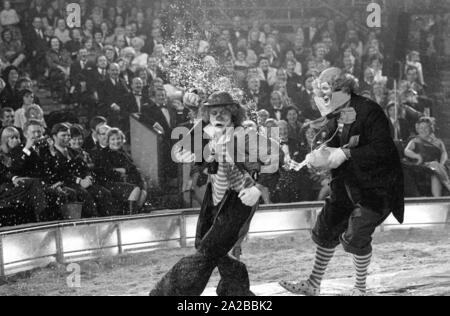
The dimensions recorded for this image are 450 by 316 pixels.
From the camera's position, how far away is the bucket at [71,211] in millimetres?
7773

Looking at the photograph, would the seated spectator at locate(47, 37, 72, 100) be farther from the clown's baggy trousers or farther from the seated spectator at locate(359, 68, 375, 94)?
the clown's baggy trousers

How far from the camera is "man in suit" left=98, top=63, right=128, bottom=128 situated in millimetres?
8320

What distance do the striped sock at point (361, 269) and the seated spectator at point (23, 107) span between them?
3350 millimetres

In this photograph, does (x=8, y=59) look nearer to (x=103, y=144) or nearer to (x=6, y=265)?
(x=103, y=144)

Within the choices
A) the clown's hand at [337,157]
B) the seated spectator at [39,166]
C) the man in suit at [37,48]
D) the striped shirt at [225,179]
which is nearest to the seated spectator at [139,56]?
the man in suit at [37,48]

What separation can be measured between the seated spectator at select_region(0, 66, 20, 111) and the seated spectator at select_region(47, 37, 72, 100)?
13.0 inches

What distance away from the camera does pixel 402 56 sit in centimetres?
876

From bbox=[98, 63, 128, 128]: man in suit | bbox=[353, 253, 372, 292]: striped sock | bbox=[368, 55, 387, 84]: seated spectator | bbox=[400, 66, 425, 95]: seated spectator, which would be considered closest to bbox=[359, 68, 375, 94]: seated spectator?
bbox=[368, 55, 387, 84]: seated spectator

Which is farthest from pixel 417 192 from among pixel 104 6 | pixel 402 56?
pixel 104 6

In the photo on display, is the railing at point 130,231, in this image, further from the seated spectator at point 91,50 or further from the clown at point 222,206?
the seated spectator at point 91,50

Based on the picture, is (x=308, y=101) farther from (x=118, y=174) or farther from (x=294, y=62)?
(x=118, y=174)

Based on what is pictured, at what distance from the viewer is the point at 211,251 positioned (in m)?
5.85

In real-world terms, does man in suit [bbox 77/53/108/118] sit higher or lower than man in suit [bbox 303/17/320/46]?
lower
